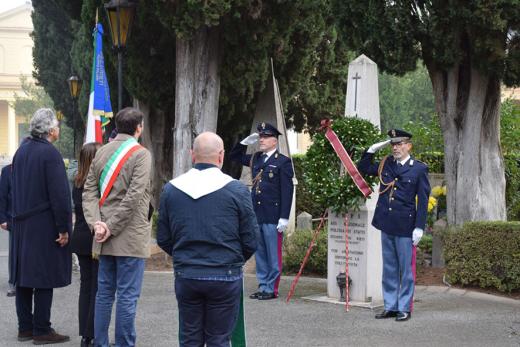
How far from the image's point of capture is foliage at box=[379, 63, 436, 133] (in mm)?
42969

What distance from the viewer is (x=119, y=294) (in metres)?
6.20

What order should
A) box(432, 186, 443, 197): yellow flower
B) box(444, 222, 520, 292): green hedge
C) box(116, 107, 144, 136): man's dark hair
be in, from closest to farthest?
box(116, 107, 144, 136): man's dark hair
box(444, 222, 520, 292): green hedge
box(432, 186, 443, 197): yellow flower

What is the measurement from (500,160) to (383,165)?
358cm

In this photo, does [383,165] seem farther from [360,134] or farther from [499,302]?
[499,302]

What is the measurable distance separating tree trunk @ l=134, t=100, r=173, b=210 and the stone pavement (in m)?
6.92

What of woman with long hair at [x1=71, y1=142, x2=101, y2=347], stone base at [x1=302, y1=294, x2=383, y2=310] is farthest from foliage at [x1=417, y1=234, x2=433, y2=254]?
woman with long hair at [x1=71, y1=142, x2=101, y2=347]

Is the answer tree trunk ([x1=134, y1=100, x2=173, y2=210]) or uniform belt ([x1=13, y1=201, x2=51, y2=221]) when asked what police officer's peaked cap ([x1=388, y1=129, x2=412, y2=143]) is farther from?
tree trunk ([x1=134, y1=100, x2=173, y2=210])

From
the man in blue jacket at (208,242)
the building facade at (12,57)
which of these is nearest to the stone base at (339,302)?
the man in blue jacket at (208,242)

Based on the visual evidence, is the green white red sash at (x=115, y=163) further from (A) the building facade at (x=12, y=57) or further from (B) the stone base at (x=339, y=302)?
(A) the building facade at (x=12, y=57)

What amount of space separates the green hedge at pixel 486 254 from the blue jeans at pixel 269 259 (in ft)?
6.86

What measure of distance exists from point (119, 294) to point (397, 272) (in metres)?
3.10

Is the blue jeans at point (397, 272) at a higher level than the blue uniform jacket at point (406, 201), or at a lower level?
lower

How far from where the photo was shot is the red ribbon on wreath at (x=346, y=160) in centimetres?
852

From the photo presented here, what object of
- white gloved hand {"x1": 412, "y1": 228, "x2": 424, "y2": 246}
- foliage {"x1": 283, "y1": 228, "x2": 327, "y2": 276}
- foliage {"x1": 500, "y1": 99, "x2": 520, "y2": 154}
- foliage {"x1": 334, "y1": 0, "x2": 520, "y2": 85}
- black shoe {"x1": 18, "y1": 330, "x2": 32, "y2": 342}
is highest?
foliage {"x1": 334, "y1": 0, "x2": 520, "y2": 85}
